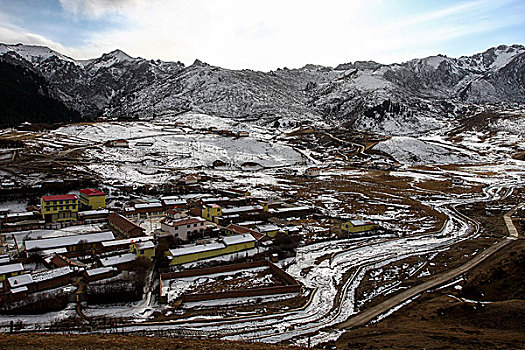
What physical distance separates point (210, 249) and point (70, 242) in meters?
12.9

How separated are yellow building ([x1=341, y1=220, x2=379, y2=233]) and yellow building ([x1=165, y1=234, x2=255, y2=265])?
11567 millimetres

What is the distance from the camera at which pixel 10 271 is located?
25031mm

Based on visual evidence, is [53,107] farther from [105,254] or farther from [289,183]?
[105,254]

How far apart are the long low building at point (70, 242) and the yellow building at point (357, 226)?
2406cm

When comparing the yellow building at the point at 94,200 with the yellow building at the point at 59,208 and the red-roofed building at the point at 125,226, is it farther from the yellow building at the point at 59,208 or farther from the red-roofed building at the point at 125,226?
the red-roofed building at the point at 125,226

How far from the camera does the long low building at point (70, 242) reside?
30938 mm

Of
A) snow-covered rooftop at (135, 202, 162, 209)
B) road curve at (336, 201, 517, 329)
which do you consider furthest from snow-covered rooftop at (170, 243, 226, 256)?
snow-covered rooftop at (135, 202, 162, 209)

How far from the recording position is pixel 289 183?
7075 centimetres

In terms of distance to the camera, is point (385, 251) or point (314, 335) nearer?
point (314, 335)

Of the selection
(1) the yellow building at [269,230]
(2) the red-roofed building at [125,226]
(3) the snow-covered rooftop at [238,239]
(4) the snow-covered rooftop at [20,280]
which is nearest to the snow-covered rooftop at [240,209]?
(1) the yellow building at [269,230]

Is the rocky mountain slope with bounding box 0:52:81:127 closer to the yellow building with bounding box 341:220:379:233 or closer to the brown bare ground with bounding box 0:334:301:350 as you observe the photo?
the yellow building with bounding box 341:220:379:233

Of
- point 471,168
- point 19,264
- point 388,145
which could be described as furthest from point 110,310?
point 388,145

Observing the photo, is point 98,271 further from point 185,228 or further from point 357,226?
point 357,226

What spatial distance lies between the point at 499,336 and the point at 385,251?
61.3ft
